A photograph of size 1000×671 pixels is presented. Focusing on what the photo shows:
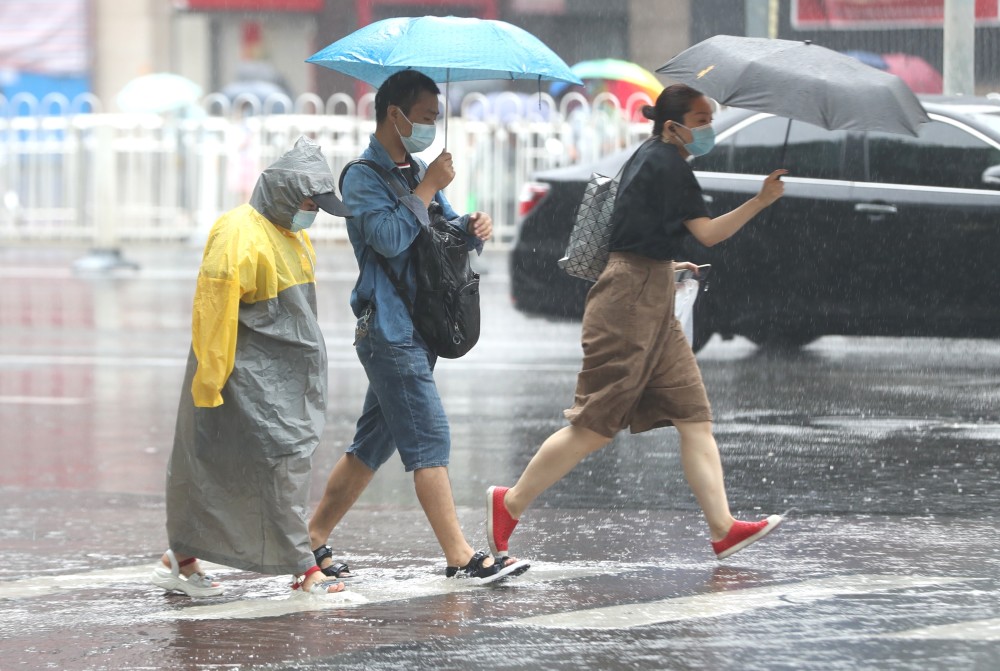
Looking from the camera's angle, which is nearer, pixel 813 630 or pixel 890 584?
pixel 813 630

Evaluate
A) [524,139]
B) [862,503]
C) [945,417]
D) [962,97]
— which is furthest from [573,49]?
[862,503]

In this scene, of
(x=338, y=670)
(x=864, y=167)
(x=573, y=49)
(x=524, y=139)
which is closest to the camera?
(x=338, y=670)

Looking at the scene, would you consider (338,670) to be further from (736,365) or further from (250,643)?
(736,365)

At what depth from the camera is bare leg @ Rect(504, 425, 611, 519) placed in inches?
242

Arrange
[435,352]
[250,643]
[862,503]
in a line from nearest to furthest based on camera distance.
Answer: [250,643] < [435,352] < [862,503]

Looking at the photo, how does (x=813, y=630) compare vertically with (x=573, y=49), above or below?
below

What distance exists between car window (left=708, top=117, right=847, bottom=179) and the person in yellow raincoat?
5842 millimetres

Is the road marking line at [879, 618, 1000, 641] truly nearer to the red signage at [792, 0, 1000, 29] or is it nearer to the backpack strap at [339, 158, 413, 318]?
the backpack strap at [339, 158, 413, 318]

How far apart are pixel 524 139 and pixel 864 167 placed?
1065 centimetres

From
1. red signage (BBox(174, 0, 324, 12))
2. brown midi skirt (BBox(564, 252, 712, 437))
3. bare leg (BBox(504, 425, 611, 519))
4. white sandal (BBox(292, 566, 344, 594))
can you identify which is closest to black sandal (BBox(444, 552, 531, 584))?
bare leg (BBox(504, 425, 611, 519))

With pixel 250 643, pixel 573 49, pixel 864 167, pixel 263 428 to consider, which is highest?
pixel 573 49

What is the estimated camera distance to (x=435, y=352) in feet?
19.4

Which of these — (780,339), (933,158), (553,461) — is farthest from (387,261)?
(780,339)

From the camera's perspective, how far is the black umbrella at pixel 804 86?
586 centimetres
